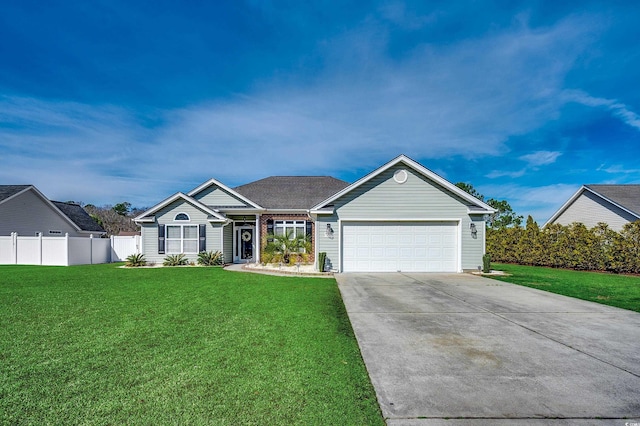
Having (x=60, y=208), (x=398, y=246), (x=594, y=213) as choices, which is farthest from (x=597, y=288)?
(x=60, y=208)

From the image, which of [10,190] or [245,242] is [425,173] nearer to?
[245,242]

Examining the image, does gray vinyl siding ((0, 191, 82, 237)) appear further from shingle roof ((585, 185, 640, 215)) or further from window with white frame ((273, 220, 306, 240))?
shingle roof ((585, 185, 640, 215))

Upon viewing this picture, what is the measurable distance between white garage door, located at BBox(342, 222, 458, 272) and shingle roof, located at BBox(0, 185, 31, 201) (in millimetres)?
22933

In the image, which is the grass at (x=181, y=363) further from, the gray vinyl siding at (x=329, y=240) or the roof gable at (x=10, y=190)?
the roof gable at (x=10, y=190)

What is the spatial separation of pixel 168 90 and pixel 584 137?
85.6 ft

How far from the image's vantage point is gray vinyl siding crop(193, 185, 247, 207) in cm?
1866

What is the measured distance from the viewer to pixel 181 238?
17.4 metres

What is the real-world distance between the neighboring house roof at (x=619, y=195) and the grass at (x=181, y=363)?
63.8 feet

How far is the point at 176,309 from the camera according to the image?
6.71 meters

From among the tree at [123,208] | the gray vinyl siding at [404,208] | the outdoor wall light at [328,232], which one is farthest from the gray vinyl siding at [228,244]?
the tree at [123,208]

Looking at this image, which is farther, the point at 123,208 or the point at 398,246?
the point at 123,208

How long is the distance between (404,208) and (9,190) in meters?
26.3

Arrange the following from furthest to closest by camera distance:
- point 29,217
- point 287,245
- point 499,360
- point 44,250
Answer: point 29,217, point 44,250, point 287,245, point 499,360

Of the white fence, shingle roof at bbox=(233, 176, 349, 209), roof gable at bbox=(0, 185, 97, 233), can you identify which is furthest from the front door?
roof gable at bbox=(0, 185, 97, 233)
